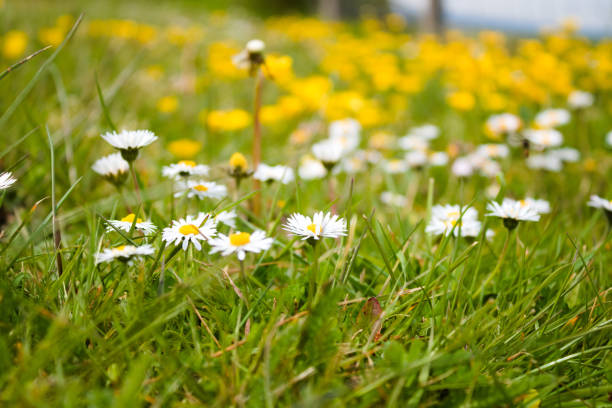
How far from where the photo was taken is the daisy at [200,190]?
3.28ft

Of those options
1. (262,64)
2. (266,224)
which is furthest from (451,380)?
(262,64)

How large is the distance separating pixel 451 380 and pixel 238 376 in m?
0.33

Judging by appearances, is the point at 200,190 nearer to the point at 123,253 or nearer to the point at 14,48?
the point at 123,253

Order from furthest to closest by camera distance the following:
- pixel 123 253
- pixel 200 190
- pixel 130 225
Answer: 1. pixel 200 190
2. pixel 130 225
3. pixel 123 253

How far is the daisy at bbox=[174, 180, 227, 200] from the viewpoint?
100 centimetres

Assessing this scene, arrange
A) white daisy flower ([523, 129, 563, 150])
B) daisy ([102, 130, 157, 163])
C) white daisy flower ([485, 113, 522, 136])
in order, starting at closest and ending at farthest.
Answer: daisy ([102, 130, 157, 163]) → white daisy flower ([523, 129, 563, 150]) → white daisy flower ([485, 113, 522, 136])

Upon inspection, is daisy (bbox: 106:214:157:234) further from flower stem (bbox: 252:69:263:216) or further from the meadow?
flower stem (bbox: 252:69:263:216)

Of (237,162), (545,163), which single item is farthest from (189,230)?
(545,163)

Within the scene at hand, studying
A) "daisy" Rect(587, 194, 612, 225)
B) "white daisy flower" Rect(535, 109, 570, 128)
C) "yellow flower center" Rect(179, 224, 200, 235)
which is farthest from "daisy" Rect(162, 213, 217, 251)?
"white daisy flower" Rect(535, 109, 570, 128)

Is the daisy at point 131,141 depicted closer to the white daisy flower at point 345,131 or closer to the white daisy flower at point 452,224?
the white daisy flower at point 452,224

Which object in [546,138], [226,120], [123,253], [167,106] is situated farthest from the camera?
[167,106]

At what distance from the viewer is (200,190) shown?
103 centimetres

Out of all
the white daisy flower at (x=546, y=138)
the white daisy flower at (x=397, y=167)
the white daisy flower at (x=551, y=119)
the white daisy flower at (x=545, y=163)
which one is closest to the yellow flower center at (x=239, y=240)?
the white daisy flower at (x=397, y=167)

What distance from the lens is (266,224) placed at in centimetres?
117
